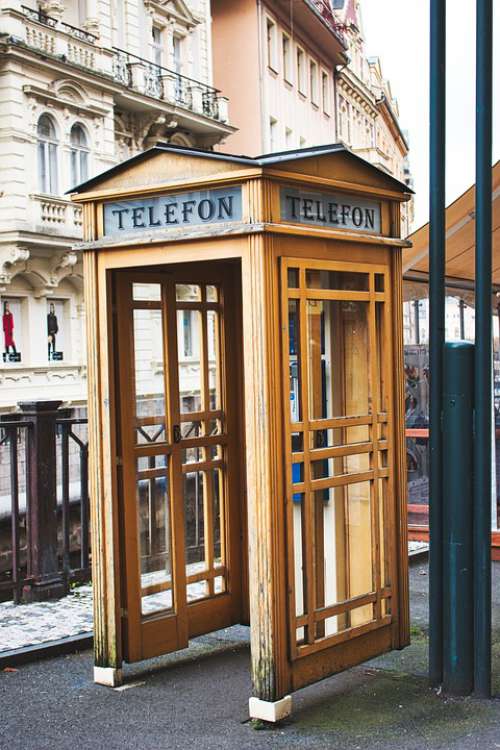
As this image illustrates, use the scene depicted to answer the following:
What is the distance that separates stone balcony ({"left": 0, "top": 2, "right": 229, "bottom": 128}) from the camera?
25.3 meters

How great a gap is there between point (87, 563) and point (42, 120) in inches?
834

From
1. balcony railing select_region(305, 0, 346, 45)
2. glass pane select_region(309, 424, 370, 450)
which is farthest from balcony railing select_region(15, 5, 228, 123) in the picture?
glass pane select_region(309, 424, 370, 450)

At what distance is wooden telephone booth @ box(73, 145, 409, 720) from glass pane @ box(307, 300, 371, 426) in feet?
0.03

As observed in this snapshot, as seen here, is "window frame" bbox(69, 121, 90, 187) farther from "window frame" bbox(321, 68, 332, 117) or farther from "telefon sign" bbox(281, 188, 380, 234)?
"telefon sign" bbox(281, 188, 380, 234)

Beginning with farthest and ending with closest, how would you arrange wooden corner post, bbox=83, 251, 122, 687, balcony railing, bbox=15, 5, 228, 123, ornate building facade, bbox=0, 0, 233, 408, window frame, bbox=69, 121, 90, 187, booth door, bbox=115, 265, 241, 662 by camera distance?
1. window frame, bbox=69, 121, 90, 187
2. balcony railing, bbox=15, 5, 228, 123
3. ornate building facade, bbox=0, 0, 233, 408
4. booth door, bbox=115, 265, 241, 662
5. wooden corner post, bbox=83, 251, 122, 687

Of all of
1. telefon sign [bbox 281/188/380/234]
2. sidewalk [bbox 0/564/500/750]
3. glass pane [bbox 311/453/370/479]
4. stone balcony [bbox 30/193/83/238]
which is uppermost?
stone balcony [bbox 30/193/83/238]

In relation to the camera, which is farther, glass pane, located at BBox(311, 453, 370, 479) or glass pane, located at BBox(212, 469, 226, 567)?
glass pane, located at BBox(212, 469, 226, 567)

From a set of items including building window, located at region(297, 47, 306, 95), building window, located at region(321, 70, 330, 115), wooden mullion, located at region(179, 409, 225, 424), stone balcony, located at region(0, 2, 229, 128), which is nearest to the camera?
wooden mullion, located at region(179, 409, 225, 424)

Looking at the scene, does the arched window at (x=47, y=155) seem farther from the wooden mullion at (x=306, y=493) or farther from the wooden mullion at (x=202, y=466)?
the wooden mullion at (x=306, y=493)

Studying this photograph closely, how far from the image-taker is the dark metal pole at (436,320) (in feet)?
16.6

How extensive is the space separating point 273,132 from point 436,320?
116 feet

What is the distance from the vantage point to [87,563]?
745 centimetres

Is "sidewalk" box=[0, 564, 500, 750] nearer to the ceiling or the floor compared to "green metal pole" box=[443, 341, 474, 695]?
nearer to the floor

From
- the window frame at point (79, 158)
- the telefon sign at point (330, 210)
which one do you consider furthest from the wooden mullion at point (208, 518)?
the window frame at point (79, 158)
